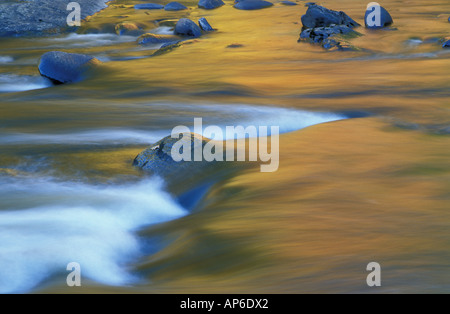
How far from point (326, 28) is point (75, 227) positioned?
865 cm

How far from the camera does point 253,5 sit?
17.1 m

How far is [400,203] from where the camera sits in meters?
3.71

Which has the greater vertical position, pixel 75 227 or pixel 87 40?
pixel 75 227

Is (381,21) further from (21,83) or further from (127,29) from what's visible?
(21,83)

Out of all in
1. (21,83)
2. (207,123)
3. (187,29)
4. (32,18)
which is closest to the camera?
(207,123)

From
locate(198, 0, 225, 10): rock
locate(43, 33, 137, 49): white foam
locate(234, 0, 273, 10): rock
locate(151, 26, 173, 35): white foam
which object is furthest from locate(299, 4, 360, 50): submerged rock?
locate(198, 0, 225, 10): rock

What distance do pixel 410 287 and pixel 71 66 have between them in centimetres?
730

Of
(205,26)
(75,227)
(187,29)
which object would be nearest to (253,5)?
(205,26)

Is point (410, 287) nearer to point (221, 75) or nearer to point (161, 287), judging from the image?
point (161, 287)

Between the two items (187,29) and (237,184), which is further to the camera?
(187,29)

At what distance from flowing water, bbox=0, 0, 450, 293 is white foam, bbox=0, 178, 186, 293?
12 mm

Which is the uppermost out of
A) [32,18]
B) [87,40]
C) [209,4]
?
[32,18]

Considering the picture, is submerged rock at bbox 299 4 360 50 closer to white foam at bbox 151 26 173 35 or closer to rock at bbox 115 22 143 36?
white foam at bbox 151 26 173 35

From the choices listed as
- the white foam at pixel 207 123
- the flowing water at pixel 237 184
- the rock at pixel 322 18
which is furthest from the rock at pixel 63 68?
the rock at pixel 322 18
